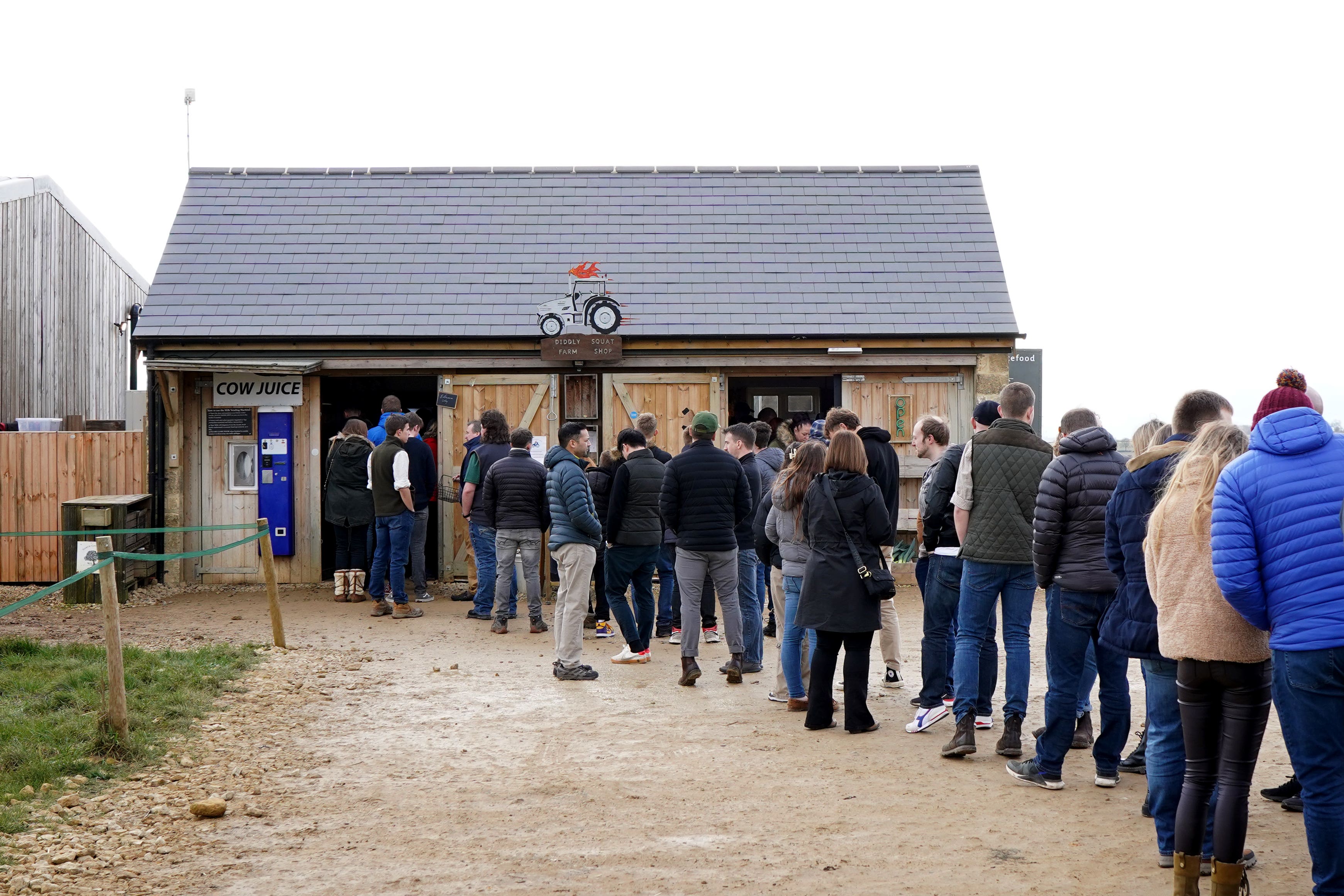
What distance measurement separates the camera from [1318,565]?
12.3 ft

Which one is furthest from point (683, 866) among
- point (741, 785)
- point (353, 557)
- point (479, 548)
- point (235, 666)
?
point (353, 557)

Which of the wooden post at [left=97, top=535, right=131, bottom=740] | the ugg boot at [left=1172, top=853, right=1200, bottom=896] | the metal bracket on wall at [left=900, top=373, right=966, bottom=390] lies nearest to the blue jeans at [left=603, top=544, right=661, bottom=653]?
the wooden post at [left=97, top=535, right=131, bottom=740]

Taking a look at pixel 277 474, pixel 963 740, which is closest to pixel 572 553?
pixel 963 740

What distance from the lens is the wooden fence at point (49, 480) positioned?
13.2 m

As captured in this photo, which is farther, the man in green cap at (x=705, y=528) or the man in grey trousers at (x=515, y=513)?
the man in grey trousers at (x=515, y=513)

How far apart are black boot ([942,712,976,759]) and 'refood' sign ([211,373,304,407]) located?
9.40 meters

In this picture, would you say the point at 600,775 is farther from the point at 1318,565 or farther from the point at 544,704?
the point at 1318,565

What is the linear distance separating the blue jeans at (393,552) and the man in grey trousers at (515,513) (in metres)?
1.23

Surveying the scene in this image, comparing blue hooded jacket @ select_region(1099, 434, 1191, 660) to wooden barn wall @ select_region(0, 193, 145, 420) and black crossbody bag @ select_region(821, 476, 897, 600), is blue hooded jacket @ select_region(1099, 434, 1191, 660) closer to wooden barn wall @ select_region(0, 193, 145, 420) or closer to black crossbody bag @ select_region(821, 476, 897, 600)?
black crossbody bag @ select_region(821, 476, 897, 600)

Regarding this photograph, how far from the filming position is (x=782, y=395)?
17734 mm

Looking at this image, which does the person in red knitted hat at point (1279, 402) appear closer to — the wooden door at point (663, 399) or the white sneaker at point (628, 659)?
the white sneaker at point (628, 659)

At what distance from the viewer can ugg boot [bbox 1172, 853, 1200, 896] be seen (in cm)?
405

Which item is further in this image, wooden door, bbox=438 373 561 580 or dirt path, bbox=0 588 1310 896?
wooden door, bbox=438 373 561 580

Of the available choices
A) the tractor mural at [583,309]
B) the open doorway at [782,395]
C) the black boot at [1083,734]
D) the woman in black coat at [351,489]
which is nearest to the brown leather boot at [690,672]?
the black boot at [1083,734]
